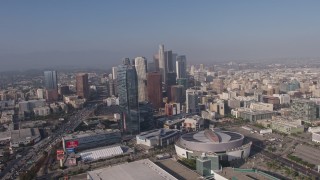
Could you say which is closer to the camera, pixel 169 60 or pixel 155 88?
pixel 155 88

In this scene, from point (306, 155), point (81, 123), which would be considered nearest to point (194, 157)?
point (306, 155)

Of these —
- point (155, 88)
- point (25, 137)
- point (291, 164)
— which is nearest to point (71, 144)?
point (25, 137)

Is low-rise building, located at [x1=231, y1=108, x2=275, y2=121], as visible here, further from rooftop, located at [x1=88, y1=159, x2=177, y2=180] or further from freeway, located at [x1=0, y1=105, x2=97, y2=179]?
rooftop, located at [x1=88, y1=159, x2=177, y2=180]

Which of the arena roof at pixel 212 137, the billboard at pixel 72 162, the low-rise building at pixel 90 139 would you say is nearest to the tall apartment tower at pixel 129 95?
the low-rise building at pixel 90 139

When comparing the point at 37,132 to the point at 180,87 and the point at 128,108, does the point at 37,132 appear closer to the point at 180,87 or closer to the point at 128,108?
the point at 128,108

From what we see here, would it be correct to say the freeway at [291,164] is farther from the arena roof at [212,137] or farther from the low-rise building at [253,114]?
the low-rise building at [253,114]

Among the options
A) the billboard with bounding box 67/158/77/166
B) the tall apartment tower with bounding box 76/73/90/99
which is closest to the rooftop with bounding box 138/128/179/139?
the billboard with bounding box 67/158/77/166

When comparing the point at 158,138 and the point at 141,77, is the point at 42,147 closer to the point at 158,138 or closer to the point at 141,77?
the point at 158,138
